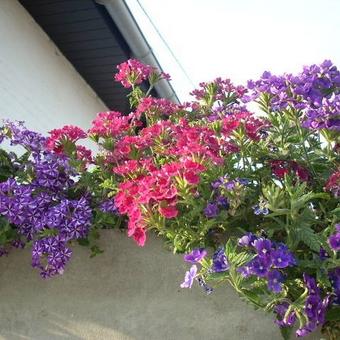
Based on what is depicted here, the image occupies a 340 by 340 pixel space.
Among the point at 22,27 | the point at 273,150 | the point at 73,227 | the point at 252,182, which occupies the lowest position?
the point at 73,227

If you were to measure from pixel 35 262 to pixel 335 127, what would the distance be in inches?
50.2

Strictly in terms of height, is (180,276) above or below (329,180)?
below

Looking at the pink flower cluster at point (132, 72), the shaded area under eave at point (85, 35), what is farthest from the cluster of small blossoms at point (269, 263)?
the shaded area under eave at point (85, 35)

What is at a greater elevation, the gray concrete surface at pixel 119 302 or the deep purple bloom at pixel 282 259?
the deep purple bloom at pixel 282 259

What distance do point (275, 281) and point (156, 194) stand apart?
469mm

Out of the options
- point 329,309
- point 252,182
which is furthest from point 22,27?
point 329,309

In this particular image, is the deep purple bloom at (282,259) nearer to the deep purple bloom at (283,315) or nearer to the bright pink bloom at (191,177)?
the deep purple bloom at (283,315)

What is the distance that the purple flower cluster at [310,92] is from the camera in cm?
224

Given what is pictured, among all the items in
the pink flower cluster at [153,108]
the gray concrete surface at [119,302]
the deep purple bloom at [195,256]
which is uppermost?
the pink flower cluster at [153,108]

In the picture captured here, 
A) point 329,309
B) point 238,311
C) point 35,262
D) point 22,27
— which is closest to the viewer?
point 329,309

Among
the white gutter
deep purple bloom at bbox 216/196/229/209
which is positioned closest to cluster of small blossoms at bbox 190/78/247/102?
deep purple bloom at bbox 216/196/229/209

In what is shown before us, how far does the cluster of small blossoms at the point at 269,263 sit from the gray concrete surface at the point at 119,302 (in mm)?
363

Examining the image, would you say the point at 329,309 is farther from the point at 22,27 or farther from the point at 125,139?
the point at 22,27

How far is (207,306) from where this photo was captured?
7.30 ft
